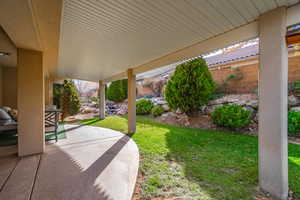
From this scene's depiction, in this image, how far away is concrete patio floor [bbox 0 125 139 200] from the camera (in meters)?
1.89

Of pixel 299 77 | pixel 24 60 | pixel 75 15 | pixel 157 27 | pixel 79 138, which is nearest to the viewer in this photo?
pixel 75 15

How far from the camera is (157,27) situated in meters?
2.42

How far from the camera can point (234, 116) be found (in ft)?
15.9

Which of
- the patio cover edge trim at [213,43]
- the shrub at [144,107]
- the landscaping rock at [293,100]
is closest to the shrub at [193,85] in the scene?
the patio cover edge trim at [213,43]

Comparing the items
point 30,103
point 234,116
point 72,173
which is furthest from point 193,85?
point 30,103

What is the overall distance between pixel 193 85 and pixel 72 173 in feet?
18.0

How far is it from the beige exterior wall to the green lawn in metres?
5.76

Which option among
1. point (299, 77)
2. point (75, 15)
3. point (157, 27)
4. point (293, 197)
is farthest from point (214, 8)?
point (299, 77)

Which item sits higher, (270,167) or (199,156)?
(270,167)

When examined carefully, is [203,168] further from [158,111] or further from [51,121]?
[158,111]

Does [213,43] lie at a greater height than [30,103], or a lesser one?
greater

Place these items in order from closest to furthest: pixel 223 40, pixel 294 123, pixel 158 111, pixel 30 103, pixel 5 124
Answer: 1. pixel 223 40
2. pixel 30 103
3. pixel 5 124
4. pixel 294 123
5. pixel 158 111

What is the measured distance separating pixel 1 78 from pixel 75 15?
224 inches

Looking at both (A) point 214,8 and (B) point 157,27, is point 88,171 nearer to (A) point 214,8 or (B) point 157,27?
(B) point 157,27
